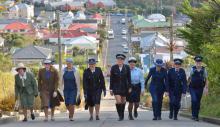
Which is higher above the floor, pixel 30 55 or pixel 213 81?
pixel 213 81

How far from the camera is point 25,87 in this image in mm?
17469

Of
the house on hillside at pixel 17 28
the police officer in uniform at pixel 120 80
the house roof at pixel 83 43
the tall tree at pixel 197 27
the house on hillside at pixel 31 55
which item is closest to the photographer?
the police officer in uniform at pixel 120 80

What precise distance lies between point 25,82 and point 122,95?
278 centimetres

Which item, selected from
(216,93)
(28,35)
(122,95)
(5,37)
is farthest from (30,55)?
(122,95)

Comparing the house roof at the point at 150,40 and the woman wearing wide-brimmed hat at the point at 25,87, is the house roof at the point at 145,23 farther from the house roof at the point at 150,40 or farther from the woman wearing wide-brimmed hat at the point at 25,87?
the woman wearing wide-brimmed hat at the point at 25,87

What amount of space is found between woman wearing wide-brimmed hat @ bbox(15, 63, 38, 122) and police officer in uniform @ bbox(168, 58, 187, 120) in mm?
3855

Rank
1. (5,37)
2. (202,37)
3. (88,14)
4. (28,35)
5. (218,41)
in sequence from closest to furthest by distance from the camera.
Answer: (218,41) < (202,37) < (5,37) < (28,35) < (88,14)

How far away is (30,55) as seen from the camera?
250 feet

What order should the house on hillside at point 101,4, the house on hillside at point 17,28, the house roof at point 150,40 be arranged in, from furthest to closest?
the house on hillside at point 101,4 → the house on hillside at point 17,28 → the house roof at point 150,40

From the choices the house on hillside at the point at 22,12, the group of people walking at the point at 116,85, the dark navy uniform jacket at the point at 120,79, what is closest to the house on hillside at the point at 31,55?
the group of people walking at the point at 116,85

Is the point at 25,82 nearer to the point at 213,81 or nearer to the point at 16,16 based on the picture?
the point at 213,81

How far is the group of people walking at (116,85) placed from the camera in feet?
55.7

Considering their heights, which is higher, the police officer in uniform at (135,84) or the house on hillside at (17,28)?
the police officer in uniform at (135,84)

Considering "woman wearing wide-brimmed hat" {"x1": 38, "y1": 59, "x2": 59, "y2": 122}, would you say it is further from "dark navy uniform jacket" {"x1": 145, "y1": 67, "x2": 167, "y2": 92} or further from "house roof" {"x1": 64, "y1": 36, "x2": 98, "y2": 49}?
"house roof" {"x1": 64, "y1": 36, "x2": 98, "y2": 49}
